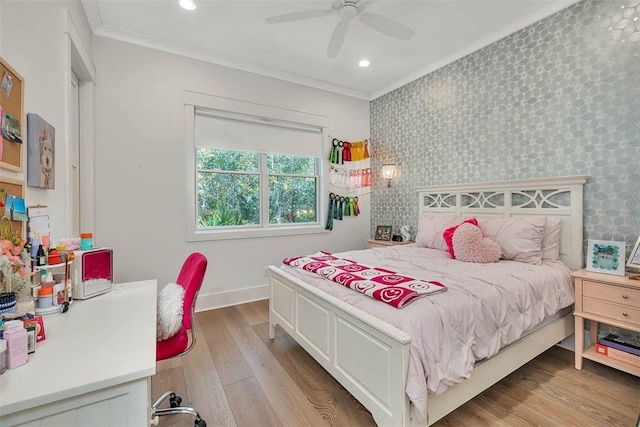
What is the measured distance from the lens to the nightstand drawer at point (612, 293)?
1.91 m

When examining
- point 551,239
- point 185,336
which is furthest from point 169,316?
point 551,239

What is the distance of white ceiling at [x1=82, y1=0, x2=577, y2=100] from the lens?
2.56 meters

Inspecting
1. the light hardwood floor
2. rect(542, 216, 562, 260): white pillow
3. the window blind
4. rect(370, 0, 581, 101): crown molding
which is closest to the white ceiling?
rect(370, 0, 581, 101): crown molding

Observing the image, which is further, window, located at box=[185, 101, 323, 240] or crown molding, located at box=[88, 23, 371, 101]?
window, located at box=[185, 101, 323, 240]

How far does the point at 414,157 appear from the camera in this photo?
12.9 feet

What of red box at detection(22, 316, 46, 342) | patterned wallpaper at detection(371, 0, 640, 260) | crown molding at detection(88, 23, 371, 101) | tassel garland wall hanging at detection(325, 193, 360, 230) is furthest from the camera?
tassel garland wall hanging at detection(325, 193, 360, 230)

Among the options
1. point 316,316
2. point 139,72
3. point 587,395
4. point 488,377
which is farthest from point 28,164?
point 587,395

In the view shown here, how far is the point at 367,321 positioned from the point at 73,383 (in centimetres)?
118

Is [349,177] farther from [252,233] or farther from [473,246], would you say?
[473,246]

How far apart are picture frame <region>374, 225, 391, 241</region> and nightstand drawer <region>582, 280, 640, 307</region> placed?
2255mm

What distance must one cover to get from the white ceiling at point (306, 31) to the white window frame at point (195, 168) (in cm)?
46

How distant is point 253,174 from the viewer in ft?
12.5

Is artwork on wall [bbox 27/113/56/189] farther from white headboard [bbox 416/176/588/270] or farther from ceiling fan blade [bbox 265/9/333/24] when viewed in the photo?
white headboard [bbox 416/176/588/270]

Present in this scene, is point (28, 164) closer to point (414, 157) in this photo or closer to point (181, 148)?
point (181, 148)
